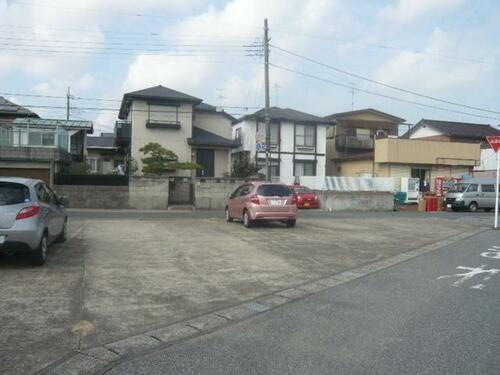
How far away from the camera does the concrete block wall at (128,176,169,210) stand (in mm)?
28305

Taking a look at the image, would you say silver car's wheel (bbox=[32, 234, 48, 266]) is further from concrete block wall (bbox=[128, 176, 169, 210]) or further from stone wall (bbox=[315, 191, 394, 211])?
stone wall (bbox=[315, 191, 394, 211])

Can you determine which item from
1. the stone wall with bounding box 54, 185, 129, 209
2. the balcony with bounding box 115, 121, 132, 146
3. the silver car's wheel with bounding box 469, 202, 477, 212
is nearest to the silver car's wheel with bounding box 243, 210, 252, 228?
the stone wall with bounding box 54, 185, 129, 209

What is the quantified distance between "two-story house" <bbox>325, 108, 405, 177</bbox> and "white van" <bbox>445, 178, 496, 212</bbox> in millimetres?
14135

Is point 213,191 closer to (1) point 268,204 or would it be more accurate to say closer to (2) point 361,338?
(1) point 268,204

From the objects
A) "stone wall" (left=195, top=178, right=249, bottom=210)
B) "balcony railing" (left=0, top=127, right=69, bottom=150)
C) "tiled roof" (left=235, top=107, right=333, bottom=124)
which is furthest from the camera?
"tiled roof" (left=235, top=107, right=333, bottom=124)

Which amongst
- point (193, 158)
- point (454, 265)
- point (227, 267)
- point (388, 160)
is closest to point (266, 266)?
point (227, 267)

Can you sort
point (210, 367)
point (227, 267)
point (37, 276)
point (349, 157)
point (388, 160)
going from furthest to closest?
1. point (349, 157)
2. point (388, 160)
3. point (227, 267)
4. point (37, 276)
5. point (210, 367)

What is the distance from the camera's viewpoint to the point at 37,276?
325 inches

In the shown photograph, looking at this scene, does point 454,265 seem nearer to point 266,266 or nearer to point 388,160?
point 266,266

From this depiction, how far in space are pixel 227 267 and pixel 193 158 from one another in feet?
85.5

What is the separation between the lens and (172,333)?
5.64m

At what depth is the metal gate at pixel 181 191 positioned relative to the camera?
29.8 m

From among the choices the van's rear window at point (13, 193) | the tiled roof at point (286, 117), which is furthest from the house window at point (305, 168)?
the van's rear window at point (13, 193)

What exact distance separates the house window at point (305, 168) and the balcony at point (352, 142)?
6348 mm
